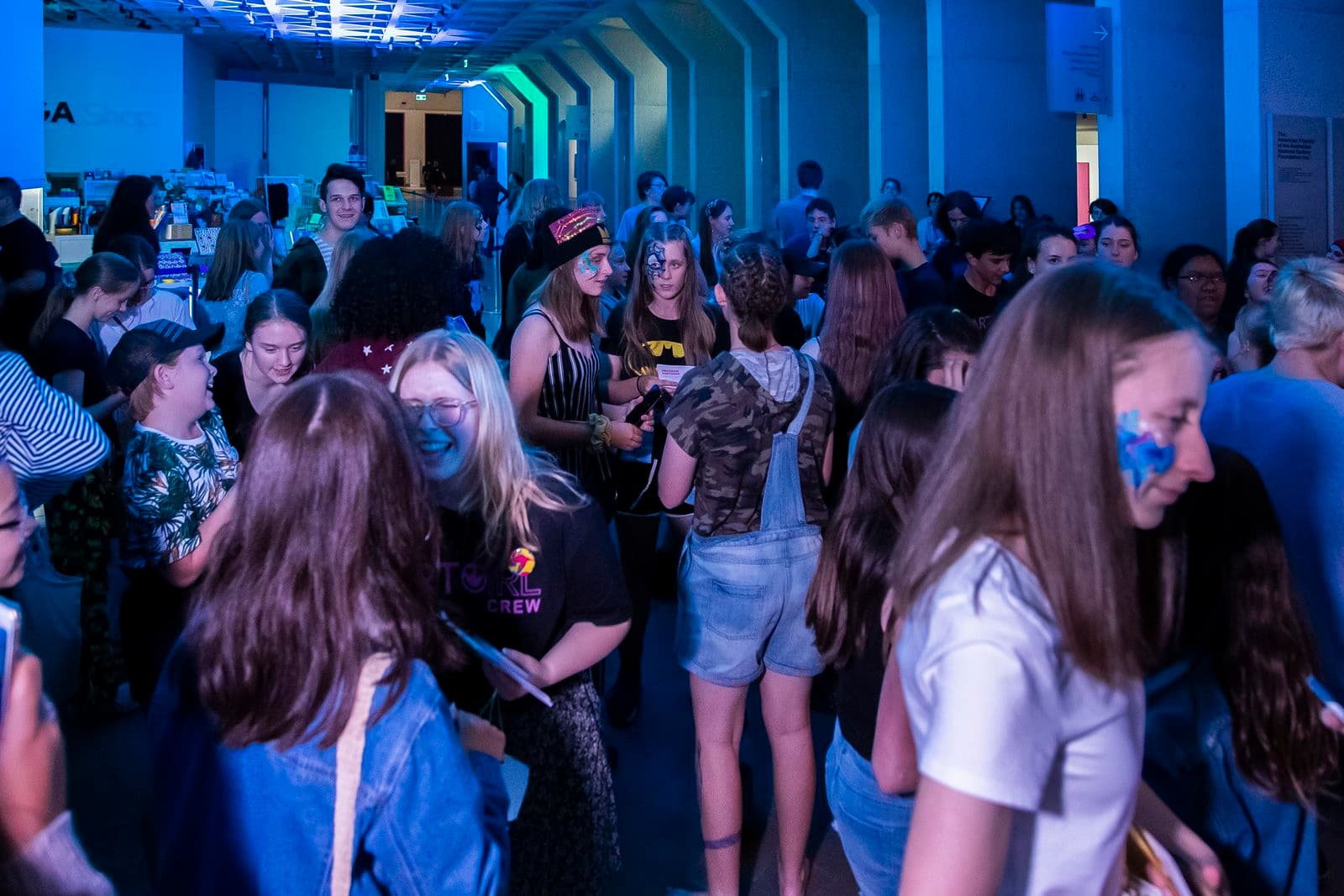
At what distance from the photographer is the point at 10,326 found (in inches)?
268

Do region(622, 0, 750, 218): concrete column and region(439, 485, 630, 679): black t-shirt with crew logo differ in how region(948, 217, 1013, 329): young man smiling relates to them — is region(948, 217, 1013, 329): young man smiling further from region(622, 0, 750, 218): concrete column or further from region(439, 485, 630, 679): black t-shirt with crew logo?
region(622, 0, 750, 218): concrete column

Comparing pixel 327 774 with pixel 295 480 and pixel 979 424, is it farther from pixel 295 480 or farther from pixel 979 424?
pixel 979 424

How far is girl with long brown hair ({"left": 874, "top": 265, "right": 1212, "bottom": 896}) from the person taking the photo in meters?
1.22

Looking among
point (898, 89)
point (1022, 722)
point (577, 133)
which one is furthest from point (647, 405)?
point (577, 133)

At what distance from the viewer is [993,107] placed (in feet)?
39.8

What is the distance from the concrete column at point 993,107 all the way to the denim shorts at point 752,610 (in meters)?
9.53

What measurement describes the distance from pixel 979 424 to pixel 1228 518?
0.93m

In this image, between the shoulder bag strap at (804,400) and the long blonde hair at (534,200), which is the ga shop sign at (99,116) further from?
the shoulder bag strap at (804,400)

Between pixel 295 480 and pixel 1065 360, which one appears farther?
pixel 295 480

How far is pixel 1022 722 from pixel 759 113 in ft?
58.7

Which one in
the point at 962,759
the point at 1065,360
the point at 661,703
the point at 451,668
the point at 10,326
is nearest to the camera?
the point at 962,759

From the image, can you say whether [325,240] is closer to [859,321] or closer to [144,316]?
[144,316]

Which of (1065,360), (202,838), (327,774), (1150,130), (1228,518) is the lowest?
(202,838)

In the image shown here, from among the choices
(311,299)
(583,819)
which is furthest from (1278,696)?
(311,299)
